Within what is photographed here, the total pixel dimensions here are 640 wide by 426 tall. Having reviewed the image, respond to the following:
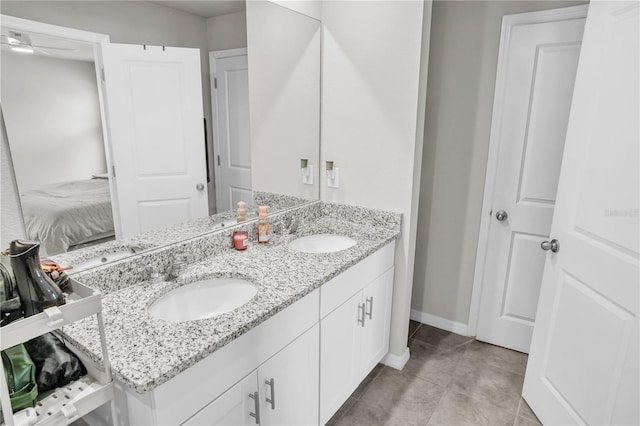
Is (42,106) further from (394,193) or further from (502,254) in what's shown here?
(502,254)

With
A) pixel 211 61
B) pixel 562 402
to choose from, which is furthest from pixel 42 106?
pixel 562 402

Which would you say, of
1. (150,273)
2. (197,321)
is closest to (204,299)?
(150,273)

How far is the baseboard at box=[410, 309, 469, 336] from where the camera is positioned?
9.04 ft

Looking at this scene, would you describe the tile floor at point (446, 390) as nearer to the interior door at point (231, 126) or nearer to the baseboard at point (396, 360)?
the baseboard at point (396, 360)

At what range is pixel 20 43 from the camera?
1121 mm

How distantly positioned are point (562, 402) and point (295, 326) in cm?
132

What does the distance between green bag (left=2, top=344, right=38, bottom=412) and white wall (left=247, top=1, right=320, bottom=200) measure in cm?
130

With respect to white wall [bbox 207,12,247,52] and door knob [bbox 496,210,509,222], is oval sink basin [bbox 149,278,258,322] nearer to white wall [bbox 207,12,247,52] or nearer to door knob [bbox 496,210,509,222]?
white wall [bbox 207,12,247,52]

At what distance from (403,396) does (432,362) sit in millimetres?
397

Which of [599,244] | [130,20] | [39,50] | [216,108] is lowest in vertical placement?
[599,244]

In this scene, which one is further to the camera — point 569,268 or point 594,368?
point 569,268

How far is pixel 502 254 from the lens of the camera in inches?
98.7

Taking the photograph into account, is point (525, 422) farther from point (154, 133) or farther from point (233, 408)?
point (154, 133)

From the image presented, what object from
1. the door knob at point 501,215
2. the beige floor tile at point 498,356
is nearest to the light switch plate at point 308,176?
the door knob at point 501,215
